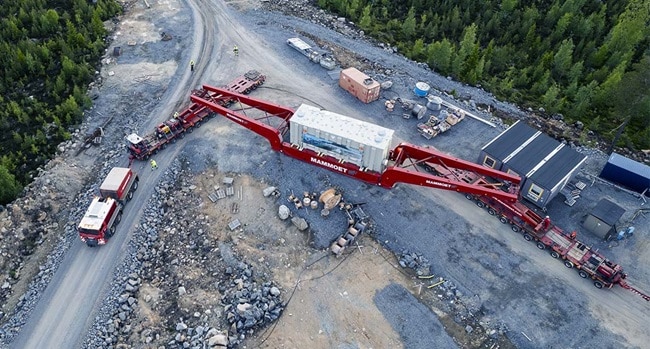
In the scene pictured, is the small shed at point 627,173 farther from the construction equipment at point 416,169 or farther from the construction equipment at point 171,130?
the construction equipment at point 171,130

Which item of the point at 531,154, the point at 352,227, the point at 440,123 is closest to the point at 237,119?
the point at 352,227

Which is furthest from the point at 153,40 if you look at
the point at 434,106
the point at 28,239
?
the point at 434,106

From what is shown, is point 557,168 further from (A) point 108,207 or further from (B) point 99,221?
(B) point 99,221

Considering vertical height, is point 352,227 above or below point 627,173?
below

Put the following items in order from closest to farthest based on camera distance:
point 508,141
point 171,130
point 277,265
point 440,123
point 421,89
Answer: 1. point 277,265
2. point 508,141
3. point 171,130
4. point 440,123
5. point 421,89

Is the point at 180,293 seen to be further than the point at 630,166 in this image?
No

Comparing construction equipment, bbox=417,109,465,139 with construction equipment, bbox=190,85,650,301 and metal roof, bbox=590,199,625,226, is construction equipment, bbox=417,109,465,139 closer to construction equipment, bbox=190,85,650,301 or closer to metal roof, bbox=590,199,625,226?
construction equipment, bbox=190,85,650,301

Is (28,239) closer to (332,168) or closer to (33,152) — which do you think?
(33,152)
